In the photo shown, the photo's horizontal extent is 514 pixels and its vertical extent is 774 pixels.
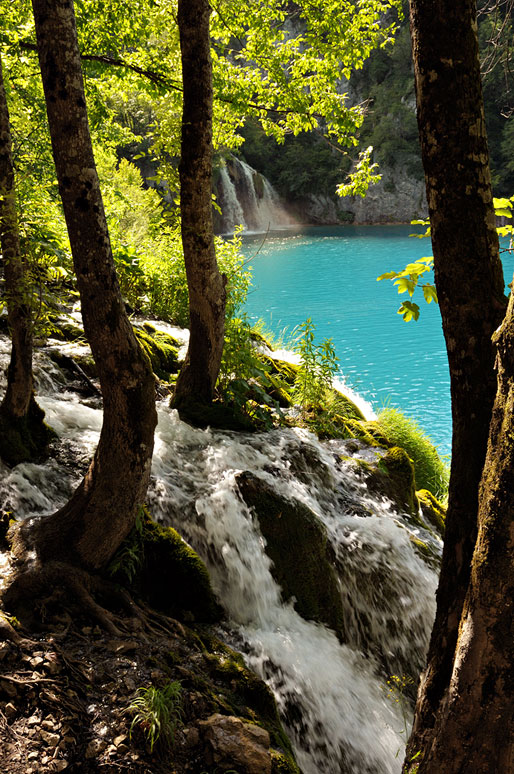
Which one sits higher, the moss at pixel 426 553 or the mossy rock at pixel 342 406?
the mossy rock at pixel 342 406

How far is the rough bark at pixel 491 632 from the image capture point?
5.49ft

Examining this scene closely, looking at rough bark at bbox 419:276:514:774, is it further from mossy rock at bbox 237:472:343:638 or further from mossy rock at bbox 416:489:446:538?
mossy rock at bbox 416:489:446:538

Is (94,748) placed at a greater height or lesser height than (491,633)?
lesser

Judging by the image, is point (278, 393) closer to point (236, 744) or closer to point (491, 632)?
point (236, 744)

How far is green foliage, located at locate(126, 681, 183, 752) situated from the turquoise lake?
606cm

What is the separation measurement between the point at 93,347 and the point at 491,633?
2423 millimetres

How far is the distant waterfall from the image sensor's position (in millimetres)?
35688

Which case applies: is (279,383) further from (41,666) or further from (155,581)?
(41,666)

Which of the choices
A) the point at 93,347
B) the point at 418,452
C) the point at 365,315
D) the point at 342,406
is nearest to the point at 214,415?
the point at 342,406

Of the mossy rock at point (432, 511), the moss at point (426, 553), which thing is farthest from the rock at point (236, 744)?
the mossy rock at point (432, 511)

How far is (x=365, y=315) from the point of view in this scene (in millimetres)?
17250

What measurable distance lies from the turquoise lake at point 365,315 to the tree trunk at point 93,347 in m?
4.76

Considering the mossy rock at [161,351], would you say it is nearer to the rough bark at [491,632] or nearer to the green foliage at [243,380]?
the green foliage at [243,380]

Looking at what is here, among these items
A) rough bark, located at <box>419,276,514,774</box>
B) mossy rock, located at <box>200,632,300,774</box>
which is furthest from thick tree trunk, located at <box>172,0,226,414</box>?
rough bark, located at <box>419,276,514,774</box>
